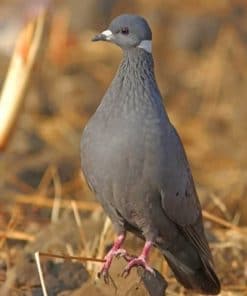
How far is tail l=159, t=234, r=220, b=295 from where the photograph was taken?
386 cm

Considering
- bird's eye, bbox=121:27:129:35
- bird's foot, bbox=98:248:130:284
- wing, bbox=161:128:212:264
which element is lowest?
bird's foot, bbox=98:248:130:284

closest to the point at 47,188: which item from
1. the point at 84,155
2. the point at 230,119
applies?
the point at 230,119

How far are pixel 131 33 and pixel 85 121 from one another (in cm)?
391

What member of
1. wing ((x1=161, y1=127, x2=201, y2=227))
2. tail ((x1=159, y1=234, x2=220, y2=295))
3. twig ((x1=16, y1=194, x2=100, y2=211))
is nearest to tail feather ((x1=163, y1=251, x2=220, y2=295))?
tail ((x1=159, y1=234, x2=220, y2=295))

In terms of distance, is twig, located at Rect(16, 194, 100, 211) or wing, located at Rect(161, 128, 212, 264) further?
twig, located at Rect(16, 194, 100, 211)

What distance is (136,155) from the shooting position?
340cm

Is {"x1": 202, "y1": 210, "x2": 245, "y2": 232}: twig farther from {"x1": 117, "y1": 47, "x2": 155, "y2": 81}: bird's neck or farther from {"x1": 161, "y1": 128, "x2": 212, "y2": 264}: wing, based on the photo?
{"x1": 117, "y1": 47, "x2": 155, "y2": 81}: bird's neck

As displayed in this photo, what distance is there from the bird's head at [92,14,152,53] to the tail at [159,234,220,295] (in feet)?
2.08

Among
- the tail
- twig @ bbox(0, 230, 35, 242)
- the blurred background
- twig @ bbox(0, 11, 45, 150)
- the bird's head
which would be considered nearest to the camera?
the bird's head

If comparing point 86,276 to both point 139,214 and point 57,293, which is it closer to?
point 57,293

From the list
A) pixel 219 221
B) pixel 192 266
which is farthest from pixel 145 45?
pixel 219 221

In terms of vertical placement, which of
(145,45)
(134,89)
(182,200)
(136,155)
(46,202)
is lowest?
(46,202)

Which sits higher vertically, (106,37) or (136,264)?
(106,37)

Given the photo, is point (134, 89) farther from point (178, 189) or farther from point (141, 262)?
point (141, 262)
